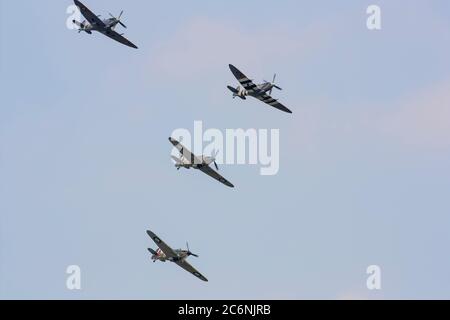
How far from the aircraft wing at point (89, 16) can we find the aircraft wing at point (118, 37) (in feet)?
3.69

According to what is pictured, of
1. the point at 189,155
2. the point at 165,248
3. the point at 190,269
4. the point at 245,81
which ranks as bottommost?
the point at 190,269

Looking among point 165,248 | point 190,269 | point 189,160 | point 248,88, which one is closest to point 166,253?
point 165,248

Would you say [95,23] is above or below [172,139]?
above

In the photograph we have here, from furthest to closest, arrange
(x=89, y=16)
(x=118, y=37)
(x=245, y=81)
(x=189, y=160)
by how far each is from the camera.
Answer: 1. (x=118, y=37)
2. (x=89, y=16)
3. (x=245, y=81)
4. (x=189, y=160)

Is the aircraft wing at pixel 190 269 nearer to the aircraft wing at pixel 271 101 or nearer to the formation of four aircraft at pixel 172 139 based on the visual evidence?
the formation of four aircraft at pixel 172 139

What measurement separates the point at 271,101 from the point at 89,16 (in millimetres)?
22160

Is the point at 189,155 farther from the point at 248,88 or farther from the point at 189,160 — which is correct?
the point at 248,88

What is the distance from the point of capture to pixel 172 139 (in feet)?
404
